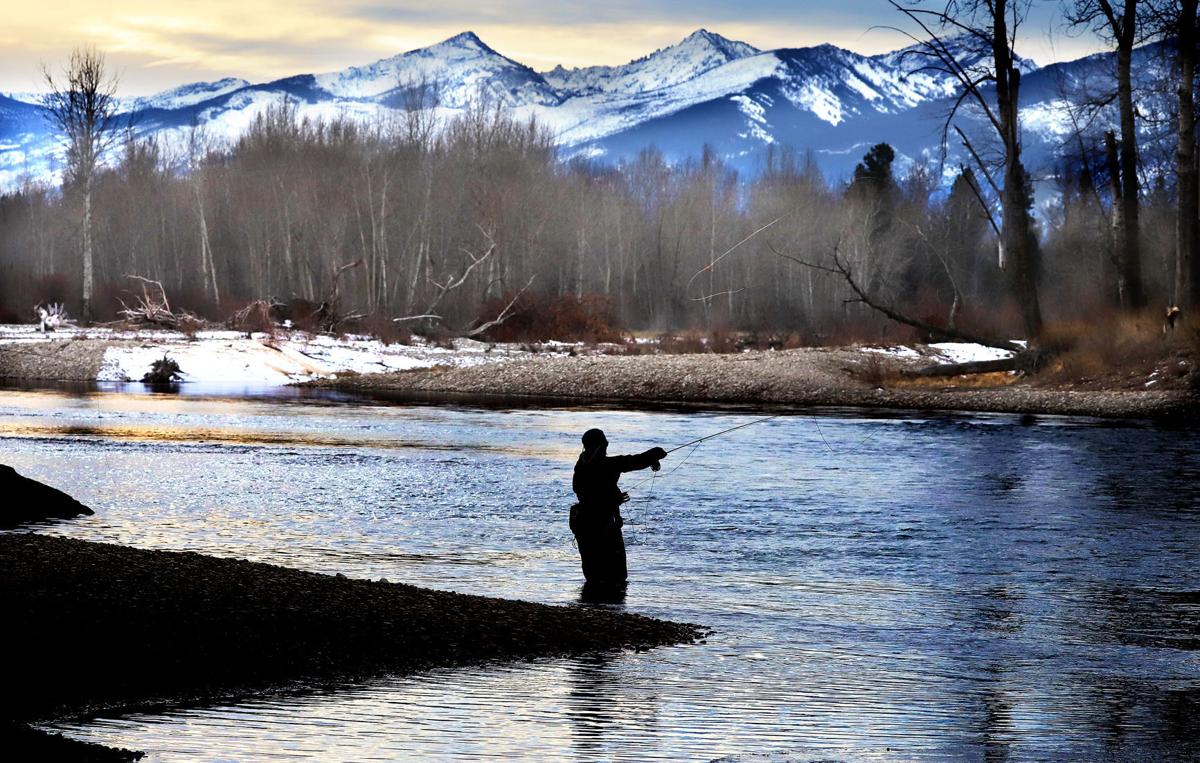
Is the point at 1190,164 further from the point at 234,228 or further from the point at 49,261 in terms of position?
the point at 49,261

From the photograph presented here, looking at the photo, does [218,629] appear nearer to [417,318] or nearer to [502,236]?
[417,318]

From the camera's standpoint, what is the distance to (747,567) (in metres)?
14.8

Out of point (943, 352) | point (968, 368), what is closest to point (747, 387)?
point (968, 368)

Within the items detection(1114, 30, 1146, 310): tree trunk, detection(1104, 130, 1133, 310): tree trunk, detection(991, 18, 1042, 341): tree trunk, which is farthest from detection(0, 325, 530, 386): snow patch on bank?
detection(1114, 30, 1146, 310): tree trunk

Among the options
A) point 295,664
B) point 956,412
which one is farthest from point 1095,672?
point 956,412

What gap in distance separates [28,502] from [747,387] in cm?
3018

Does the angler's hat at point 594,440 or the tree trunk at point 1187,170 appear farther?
the tree trunk at point 1187,170

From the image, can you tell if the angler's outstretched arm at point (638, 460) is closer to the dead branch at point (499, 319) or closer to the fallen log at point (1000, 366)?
the fallen log at point (1000, 366)

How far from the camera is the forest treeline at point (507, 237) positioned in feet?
245

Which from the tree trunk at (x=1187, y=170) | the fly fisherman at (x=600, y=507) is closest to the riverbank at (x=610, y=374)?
the tree trunk at (x=1187, y=170)

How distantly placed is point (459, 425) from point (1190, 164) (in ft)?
66.1

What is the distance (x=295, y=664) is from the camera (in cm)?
941

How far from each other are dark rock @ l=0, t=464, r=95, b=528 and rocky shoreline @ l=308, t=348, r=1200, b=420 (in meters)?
26.2

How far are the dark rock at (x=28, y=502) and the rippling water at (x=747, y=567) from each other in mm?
616
